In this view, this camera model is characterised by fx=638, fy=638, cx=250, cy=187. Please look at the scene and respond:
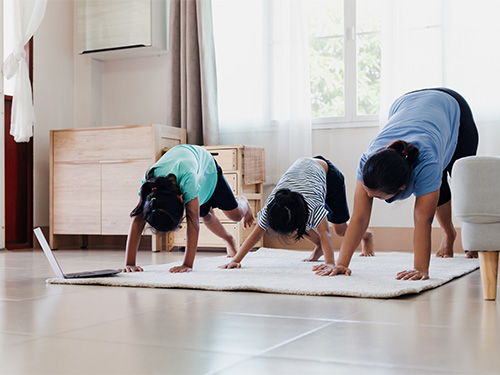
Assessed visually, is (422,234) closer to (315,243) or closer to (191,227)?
(191,227)

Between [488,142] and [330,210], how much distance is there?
4.83 ft

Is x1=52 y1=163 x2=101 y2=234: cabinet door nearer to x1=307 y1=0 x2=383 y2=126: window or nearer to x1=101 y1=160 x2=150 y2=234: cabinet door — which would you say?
x1=101 y1=160 x2=150 y2=234: cabinet door

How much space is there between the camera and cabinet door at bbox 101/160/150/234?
15.1 ft

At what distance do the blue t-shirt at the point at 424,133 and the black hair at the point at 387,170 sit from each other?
9 cm

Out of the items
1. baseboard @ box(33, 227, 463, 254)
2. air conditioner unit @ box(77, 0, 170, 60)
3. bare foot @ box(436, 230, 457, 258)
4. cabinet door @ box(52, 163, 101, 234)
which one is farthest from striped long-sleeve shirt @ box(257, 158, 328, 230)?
air conditioner unit @ box(77, 0, 170, 60)

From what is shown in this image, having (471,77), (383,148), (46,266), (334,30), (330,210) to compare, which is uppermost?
(334,30)

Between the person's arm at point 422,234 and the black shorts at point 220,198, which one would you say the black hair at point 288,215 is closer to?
the person's arm at point 422,234

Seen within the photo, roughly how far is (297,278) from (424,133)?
77cm

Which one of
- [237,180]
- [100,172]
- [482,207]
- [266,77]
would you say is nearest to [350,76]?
[266,77]

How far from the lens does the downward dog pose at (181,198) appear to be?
2.58m

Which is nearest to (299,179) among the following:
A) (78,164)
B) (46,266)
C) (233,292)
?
(233,292)

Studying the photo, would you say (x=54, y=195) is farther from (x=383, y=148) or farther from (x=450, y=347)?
(x=450, y=347)

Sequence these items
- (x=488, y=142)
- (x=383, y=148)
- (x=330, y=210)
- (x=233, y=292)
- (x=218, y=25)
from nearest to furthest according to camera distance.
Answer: (x=233, y=292) → (x=383, y=148) → (x=330, y=210) → (x=488, y=142) → (x=218, y=25)

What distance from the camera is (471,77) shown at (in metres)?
4.20
